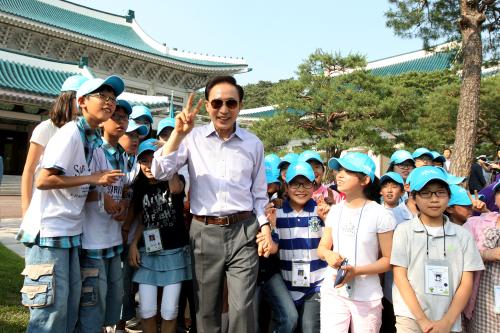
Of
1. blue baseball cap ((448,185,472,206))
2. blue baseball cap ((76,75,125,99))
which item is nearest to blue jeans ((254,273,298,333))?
blue baseball cap ((448,185,472,206))

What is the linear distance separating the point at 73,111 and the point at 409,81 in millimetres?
18067

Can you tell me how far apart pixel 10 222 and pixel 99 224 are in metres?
9.01

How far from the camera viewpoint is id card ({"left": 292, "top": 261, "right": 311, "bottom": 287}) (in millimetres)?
2789

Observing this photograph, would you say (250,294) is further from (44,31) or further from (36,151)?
(44,31)

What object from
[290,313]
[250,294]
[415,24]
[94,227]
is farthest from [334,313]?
[415,24]

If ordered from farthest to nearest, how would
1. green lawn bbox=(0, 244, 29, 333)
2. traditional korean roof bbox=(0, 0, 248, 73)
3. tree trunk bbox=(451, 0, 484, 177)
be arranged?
traditional korean roof bbox=(0, 0, 248, 73), tree trunk bbox=(451, 0, 484, 177), green lawn bbox=(0, 244, 29, 333)

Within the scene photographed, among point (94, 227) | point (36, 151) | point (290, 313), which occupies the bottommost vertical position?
point (290, 313)

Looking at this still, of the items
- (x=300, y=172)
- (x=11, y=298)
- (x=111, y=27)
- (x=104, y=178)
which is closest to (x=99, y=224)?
(x=104, y=178)

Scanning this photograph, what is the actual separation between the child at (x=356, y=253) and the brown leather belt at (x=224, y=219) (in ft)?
1.84

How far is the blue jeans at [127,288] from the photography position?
302cm

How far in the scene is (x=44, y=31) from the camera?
15773 millimetres

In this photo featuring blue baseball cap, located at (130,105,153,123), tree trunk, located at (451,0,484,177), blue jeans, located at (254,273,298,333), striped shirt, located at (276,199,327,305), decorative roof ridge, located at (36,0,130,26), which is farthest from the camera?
decorative roof ridge, located at (36,0,130,26)

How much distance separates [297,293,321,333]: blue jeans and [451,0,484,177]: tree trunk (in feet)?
16.3

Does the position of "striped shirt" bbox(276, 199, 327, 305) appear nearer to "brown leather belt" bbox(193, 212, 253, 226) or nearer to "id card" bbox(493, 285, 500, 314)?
"brown leather belt" bbox(193, 212, 253, 226)
